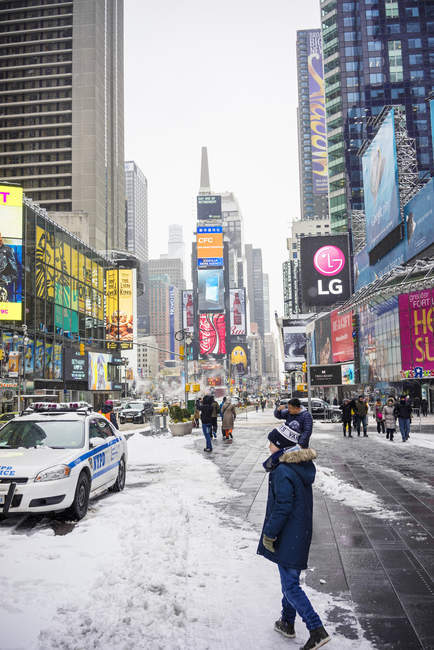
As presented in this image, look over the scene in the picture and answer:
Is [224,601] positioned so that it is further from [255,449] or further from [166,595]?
[255,449]

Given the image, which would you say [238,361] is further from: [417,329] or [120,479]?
[120,479]

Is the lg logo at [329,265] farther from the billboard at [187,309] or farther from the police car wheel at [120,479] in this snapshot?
the billboard at [187,309]

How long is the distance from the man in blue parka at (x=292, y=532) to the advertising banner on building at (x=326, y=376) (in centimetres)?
4229

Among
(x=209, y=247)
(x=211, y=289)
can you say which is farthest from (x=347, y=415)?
(x=209, y=247)

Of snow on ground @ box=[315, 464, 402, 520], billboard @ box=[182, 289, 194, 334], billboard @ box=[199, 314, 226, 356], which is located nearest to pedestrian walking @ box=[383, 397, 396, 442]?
snow on ground @ box=[315, 464, 402, 520]

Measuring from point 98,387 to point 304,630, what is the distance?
187 ft

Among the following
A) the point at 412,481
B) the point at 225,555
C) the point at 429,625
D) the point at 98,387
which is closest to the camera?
the point at 429,625

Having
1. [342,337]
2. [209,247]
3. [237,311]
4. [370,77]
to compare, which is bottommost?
[342,337]

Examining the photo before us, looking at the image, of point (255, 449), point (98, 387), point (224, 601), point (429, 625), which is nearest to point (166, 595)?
point (224, 601)

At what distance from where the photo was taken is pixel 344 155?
365ft

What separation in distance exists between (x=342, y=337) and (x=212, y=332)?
89.2 m

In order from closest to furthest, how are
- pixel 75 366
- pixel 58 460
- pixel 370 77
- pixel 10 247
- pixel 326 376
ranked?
1. pixel 58 460
2. pixel 10 247
3. pixel 326 376
4. pixel 75 366
5. pixel 370 77

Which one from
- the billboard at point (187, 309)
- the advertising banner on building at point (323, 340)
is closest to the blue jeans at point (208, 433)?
the advertising banner on building at point (323, 340)

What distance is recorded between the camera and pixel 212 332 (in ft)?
533
